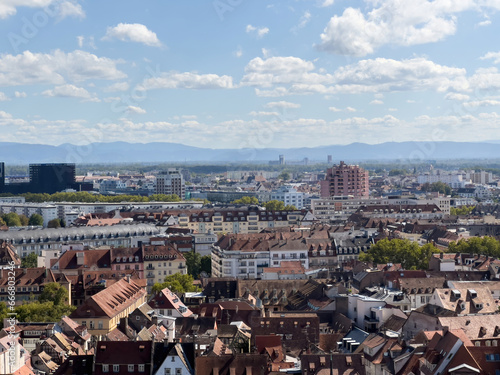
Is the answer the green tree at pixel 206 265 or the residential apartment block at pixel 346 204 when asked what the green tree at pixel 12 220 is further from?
the green tree at pixel 206 265

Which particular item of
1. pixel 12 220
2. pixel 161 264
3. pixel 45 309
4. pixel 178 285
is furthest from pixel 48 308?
pixel 12 220

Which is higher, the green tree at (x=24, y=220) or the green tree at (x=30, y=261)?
the green tree at (x=30, y=261)

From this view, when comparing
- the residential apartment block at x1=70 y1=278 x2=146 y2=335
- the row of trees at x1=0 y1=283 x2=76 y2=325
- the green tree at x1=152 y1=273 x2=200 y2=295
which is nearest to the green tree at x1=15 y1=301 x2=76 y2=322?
the row of trees at x1=0 y1=283 x2=76 y2=325

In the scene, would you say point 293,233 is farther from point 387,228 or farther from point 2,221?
point 2,221

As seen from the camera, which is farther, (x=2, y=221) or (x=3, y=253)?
(x=2, y=221)

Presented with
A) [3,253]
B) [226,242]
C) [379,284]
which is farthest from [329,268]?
[3,253]

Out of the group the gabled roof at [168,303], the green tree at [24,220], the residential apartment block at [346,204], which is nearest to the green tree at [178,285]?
the gabled roof at [168,303]
